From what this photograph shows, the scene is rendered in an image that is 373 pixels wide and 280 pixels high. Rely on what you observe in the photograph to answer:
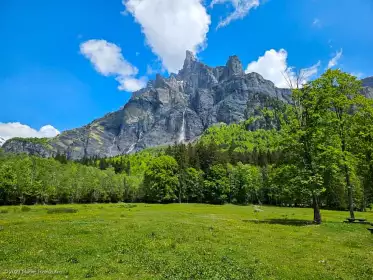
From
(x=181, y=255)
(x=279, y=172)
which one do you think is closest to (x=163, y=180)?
(x=279, y=172)

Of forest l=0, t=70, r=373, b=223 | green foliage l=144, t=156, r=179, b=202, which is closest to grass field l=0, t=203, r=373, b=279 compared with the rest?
forest l=0, t=70, r=373, b=223

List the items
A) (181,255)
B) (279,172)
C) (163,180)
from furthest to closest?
1. (163,180)
2. (279,172)
3. (181,255)

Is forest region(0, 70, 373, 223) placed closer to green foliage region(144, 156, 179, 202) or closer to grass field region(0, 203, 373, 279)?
green foliage region(144, 156, 179, 202)

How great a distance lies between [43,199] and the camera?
135 m

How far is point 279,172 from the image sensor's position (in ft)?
143

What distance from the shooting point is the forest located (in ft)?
139

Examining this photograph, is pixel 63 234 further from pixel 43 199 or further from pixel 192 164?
pixel 43 199

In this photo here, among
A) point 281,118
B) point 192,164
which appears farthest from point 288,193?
point 192,164

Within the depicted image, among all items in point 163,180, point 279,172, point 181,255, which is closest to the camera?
point 181,255

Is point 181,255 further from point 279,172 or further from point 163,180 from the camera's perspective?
point 163,180

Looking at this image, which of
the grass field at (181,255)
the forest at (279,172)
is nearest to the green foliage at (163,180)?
the forest at (279,172)

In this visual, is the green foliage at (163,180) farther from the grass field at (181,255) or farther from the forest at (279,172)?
the grass field at (181,255)

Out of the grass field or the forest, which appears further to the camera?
the forest

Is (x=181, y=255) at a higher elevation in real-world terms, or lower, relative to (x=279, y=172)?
lower
